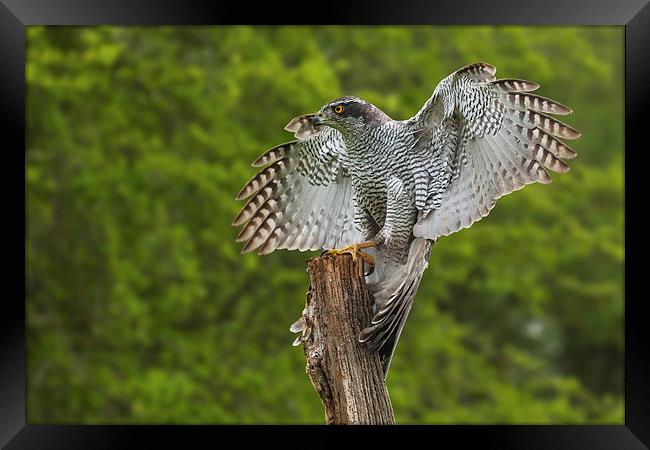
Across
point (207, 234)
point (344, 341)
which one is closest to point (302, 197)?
point (344, 341)

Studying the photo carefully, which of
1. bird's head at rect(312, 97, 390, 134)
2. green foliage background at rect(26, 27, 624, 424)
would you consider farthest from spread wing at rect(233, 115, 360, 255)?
green foliage background at rect(26, 27, 624, 424)

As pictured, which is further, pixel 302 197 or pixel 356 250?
pixel 302 197

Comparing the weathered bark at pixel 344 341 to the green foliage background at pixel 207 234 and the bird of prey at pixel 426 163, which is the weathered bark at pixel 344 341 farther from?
the green foliage background at pixel 207 234

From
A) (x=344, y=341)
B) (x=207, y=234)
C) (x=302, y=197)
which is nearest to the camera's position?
(x=344, y=341)

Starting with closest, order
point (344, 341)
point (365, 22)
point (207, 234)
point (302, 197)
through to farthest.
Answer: point (344, 341), point (365, 22), point (302, 197), point (207, 234)

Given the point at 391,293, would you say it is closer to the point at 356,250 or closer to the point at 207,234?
the point at 356,250

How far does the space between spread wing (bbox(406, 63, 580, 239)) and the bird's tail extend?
0.12 meters

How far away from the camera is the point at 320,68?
9.84 m

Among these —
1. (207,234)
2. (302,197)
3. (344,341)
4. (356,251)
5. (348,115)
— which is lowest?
(344,341)

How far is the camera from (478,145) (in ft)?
13.7

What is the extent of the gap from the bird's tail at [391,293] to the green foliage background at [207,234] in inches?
210

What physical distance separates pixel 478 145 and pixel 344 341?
3.41 feet

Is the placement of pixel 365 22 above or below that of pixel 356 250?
above
